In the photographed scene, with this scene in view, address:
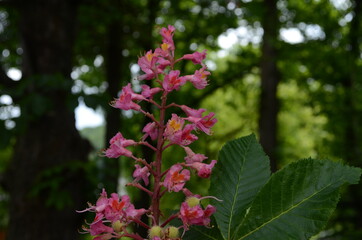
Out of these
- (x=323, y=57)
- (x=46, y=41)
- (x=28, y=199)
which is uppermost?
(x=46, y=41)

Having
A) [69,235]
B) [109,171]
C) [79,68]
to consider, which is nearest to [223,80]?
[79,68]

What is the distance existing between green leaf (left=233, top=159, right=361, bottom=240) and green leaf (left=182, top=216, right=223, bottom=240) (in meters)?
0.05

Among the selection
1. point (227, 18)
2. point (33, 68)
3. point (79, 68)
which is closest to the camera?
point (33, 68)

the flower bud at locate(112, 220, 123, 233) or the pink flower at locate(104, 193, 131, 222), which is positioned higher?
the pink flower at locate(104, 193, 131, 222)

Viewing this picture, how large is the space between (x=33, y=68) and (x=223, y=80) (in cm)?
607

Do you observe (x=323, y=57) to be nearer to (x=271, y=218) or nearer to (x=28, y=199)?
(x=28, y=199)

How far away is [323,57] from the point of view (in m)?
8.99

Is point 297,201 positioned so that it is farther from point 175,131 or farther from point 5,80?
point 5,80

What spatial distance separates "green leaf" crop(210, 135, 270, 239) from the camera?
1005mm

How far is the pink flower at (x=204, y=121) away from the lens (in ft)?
3.71

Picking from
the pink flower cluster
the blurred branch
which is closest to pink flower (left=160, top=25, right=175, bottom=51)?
the pink flower cluster

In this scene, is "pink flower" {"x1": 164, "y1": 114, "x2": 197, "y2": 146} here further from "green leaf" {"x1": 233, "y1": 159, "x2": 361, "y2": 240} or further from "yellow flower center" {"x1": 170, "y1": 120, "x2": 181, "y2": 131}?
"green leaf" {"x1": 233, "y1": 159, "x2": 361, "y2": 240}

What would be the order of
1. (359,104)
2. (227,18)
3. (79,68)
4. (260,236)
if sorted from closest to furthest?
(260,236) → (227,18) → (359,104) → (79,68)

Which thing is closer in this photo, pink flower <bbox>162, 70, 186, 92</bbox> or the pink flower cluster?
the pink flower cluster
